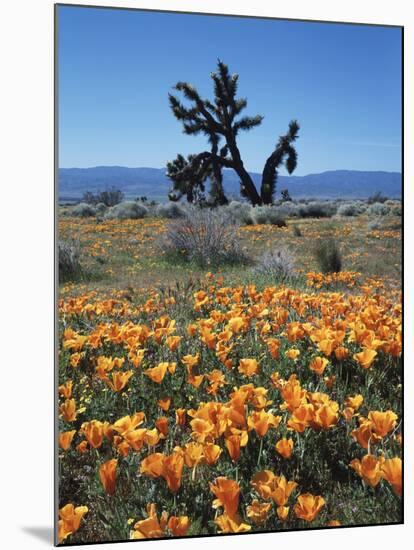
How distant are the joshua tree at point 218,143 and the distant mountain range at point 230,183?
0.04 m

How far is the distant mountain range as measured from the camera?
3.60 metres

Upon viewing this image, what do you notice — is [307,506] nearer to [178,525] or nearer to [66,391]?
[178,525]

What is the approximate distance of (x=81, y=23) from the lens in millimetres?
3625

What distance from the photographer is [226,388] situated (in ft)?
12.3

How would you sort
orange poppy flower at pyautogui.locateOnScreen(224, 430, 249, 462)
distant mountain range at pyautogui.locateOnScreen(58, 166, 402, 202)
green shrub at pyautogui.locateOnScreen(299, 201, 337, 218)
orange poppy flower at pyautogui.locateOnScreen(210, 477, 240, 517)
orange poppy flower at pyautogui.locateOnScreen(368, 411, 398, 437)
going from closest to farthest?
orange poppy flower at pyautogui.locateOnScreen(210, 477, 240, 517) < orange poppy flower at pyautogui.locateOnScreen(224, 430, 249, 462) < distant mountain range at pyautogui.locateOnScreen(58, 166, 402, 202) < orange poppy flower at pyautogui.locateOnScreen(368, 411, 398, 437) < green shrub at pyautogui.locateOnScreen(299, 201, 337, 218)

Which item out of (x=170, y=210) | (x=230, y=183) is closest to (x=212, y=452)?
(x=170, y=210)

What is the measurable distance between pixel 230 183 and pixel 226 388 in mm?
929

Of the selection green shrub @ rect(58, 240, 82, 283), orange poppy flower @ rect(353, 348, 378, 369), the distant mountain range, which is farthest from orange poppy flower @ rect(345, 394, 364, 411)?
green shrub @ rect(58, 240, 82, 283)

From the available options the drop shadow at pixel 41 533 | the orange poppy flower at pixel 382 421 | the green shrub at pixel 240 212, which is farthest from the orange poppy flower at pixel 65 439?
the orange poppy flower at pixel 382 421

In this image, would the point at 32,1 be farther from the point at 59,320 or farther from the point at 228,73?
the point at 59,320

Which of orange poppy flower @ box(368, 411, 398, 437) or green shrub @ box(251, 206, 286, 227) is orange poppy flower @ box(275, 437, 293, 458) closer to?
orange poppy flower @ box(368, 411, 398, 437)

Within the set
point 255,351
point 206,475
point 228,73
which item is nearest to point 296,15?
point 228,73

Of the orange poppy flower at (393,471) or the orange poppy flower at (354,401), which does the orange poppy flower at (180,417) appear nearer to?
the orange poppy flower at (354,401)
